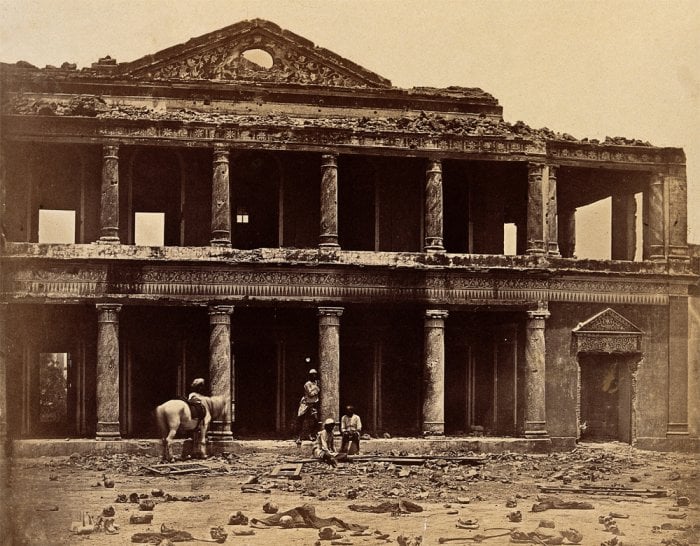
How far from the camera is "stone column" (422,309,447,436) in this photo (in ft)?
74.9

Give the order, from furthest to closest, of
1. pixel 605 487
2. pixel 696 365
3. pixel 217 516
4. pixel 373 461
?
pixel 696 365 < pixel 373 461 < pixel 605 487 < pixel 217 516

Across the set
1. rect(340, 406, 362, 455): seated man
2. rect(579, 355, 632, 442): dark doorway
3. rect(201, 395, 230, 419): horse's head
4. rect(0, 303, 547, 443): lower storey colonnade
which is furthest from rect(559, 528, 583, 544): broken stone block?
rect(579, 355, 632, 442): dark doorway

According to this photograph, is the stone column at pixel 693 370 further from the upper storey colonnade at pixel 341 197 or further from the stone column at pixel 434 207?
the stone column at pixel 434 207

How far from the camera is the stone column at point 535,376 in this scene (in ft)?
76.0

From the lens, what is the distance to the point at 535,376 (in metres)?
23.2

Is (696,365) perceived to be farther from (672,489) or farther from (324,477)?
(324,477)

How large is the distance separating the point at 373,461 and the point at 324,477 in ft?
6.36

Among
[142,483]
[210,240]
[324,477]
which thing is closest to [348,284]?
[210,240]

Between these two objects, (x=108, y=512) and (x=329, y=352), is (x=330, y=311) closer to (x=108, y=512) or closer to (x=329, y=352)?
(x=329, y=352)

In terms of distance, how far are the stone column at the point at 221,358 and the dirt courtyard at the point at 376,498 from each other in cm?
115

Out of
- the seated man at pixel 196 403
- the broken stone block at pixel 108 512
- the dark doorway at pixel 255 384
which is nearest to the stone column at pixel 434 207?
the dark doorway at pixel 255 384

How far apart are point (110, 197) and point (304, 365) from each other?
20.6 ft

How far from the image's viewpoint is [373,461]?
2102 centimetres

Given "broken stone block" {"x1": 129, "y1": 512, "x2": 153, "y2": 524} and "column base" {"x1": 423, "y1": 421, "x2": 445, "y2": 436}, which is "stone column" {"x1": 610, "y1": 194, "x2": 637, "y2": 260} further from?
"broken stone block" {"x1": 129, "y1": 512, "x2": 153, "y2": 524}
